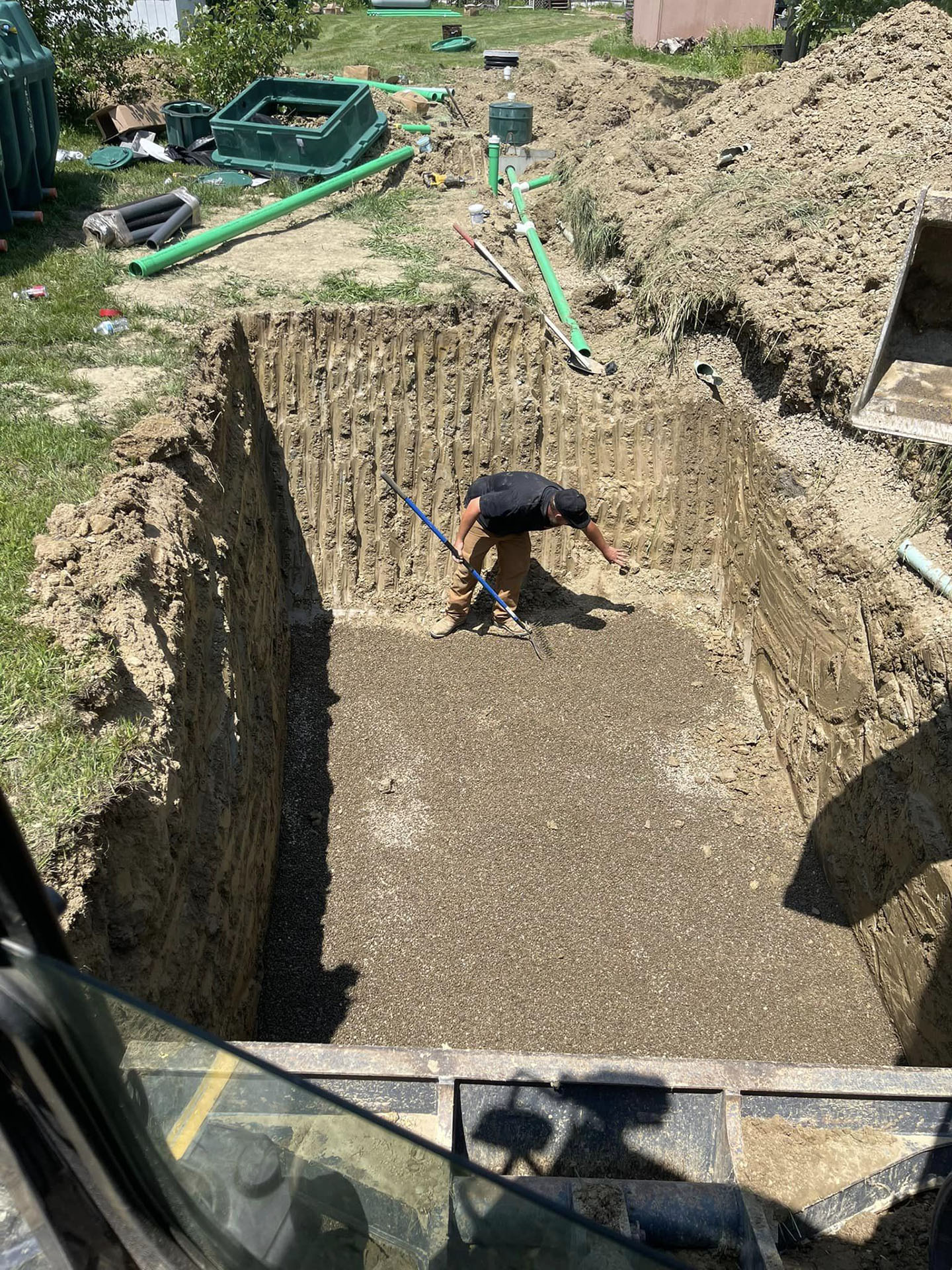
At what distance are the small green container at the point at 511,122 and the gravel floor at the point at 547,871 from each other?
300 inches

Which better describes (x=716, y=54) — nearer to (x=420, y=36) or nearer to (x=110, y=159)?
(x=420, y=36)

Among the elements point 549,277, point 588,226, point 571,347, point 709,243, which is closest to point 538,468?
point 571,347

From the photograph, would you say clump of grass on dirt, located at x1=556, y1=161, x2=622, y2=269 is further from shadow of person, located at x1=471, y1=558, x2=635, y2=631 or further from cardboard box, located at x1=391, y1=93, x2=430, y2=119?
cardboard box, located at x1=391, y1=93, x2=430, y2=119

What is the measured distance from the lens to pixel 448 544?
24.0 ft

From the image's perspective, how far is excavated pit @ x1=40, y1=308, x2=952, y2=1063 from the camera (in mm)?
4504

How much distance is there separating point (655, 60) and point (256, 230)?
1391cm

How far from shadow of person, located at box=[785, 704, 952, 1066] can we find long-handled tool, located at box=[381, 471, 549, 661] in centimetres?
276

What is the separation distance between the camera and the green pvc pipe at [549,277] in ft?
26.4

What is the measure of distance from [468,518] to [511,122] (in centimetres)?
700

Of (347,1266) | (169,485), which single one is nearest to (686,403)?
(169,485)

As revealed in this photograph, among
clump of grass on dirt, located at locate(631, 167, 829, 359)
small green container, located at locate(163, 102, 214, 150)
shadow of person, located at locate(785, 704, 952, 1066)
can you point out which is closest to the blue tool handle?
clump of grass on dirt, located at locate(631, 167, 829, 359)

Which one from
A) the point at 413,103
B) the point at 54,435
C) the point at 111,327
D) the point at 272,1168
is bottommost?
the point at 54,435

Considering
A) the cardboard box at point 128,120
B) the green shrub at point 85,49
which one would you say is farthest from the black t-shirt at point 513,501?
the green shrub at point 85,49

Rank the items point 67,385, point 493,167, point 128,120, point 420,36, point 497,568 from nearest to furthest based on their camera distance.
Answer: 1. point 67,385
2. point 497,568
3. point 493,167
4. point 128,120
5. point 420,36
